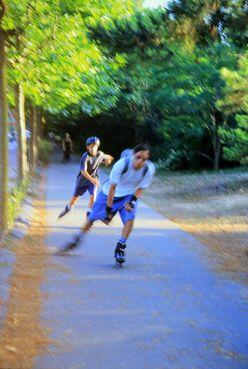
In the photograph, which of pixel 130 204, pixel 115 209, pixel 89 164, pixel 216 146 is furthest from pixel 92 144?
pixel 216 146

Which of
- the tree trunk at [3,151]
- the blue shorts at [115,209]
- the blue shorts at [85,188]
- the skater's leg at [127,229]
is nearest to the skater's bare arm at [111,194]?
the blue shorts at [115,209]

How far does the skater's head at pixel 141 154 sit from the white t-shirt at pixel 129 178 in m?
0.08

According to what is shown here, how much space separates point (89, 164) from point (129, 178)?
324 centimetres

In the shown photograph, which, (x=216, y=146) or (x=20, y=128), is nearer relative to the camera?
(x=20, y=128)

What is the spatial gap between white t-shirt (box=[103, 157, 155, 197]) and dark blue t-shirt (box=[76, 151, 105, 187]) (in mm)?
2881

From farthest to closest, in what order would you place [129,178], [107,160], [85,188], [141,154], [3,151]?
[85,188], [107,160], [3,151], [129,178], [141,154]

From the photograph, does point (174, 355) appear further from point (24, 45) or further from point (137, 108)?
point (137, 108)

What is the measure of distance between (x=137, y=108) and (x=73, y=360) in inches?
1099

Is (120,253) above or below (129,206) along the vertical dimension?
below

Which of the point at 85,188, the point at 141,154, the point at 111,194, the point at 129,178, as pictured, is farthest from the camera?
the point at 85,188

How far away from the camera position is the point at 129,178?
25.6ft

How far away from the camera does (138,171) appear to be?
25.3ft

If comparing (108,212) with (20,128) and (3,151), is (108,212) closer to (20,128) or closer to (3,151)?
(3,151)

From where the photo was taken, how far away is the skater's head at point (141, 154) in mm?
7398
